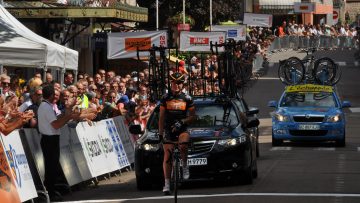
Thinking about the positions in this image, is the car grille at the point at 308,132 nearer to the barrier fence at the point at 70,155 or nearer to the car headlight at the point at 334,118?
the car headlight at the point at 334,118

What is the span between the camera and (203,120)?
21.8 meters

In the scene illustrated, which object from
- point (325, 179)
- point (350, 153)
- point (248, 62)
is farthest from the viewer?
point (248, 62)

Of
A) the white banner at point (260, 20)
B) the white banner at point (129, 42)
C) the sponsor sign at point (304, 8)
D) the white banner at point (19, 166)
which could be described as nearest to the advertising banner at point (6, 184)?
the white banner at point (19, 166)

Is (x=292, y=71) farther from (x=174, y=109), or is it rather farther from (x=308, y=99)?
(x=174, y=109)

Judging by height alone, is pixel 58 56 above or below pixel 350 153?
above

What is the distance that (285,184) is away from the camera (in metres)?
21.2

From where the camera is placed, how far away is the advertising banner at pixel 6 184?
611 inches

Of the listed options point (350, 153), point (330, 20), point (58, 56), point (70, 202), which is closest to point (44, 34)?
point (350, 153)

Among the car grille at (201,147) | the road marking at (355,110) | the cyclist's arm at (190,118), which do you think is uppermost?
the cyclist's arm at (190,118)

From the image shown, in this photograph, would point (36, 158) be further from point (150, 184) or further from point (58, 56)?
point (58, 56)

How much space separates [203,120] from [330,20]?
103m

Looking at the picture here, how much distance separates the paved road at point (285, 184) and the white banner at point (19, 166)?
1.32 m

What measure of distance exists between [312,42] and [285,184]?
225ft

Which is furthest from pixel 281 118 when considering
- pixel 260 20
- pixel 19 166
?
pixel 260 20
